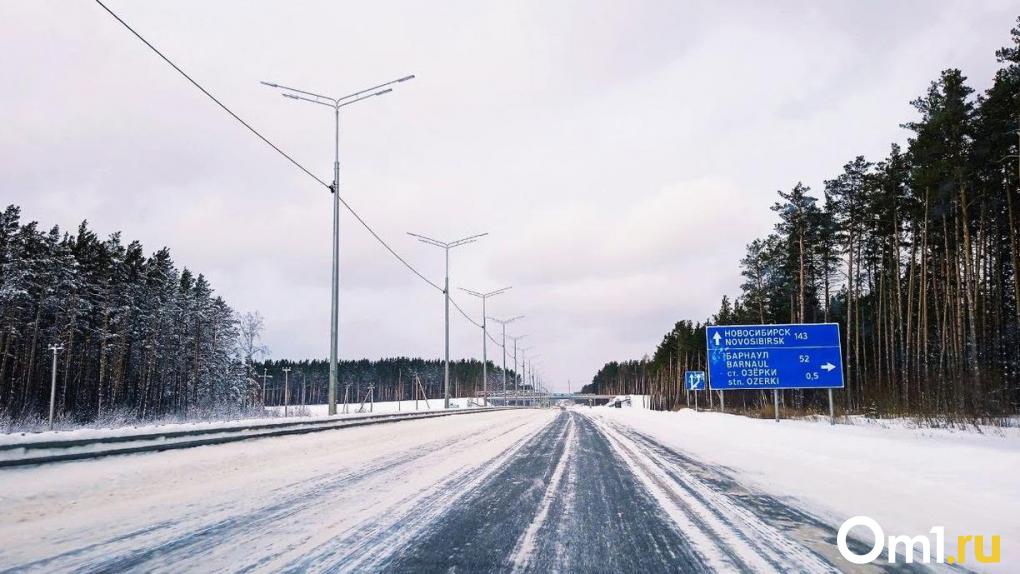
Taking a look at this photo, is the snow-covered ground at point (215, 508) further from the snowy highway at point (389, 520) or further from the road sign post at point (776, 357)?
the road sign post at point (776, 357)

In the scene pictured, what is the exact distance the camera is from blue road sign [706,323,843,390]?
20.9 meters

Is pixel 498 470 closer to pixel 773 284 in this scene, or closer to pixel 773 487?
pixel 773 487

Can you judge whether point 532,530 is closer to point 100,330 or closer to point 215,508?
point 215,508

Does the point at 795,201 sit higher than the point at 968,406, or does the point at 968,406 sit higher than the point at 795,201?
the point at 795,201

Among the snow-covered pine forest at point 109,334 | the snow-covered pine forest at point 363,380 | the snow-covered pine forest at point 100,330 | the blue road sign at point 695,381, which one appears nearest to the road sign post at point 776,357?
the blue road sign at point 695,381

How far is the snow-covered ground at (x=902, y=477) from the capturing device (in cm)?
498

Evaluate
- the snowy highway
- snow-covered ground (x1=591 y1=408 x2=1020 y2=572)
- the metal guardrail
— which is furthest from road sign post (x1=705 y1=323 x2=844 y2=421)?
the metal guardrail

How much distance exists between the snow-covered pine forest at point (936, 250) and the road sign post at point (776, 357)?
3.00 metres

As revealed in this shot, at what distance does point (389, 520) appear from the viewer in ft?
14.5

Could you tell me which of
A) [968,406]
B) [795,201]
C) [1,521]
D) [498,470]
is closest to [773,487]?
[498,470]

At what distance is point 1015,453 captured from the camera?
27.3ft

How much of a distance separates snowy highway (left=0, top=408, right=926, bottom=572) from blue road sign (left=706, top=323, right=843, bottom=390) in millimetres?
15642

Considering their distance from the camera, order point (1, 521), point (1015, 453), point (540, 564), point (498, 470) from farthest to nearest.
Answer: point (1015, 453) < point (498, 470) < point (1, 521) < point (540, 564)

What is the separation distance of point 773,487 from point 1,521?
25.2 feet
